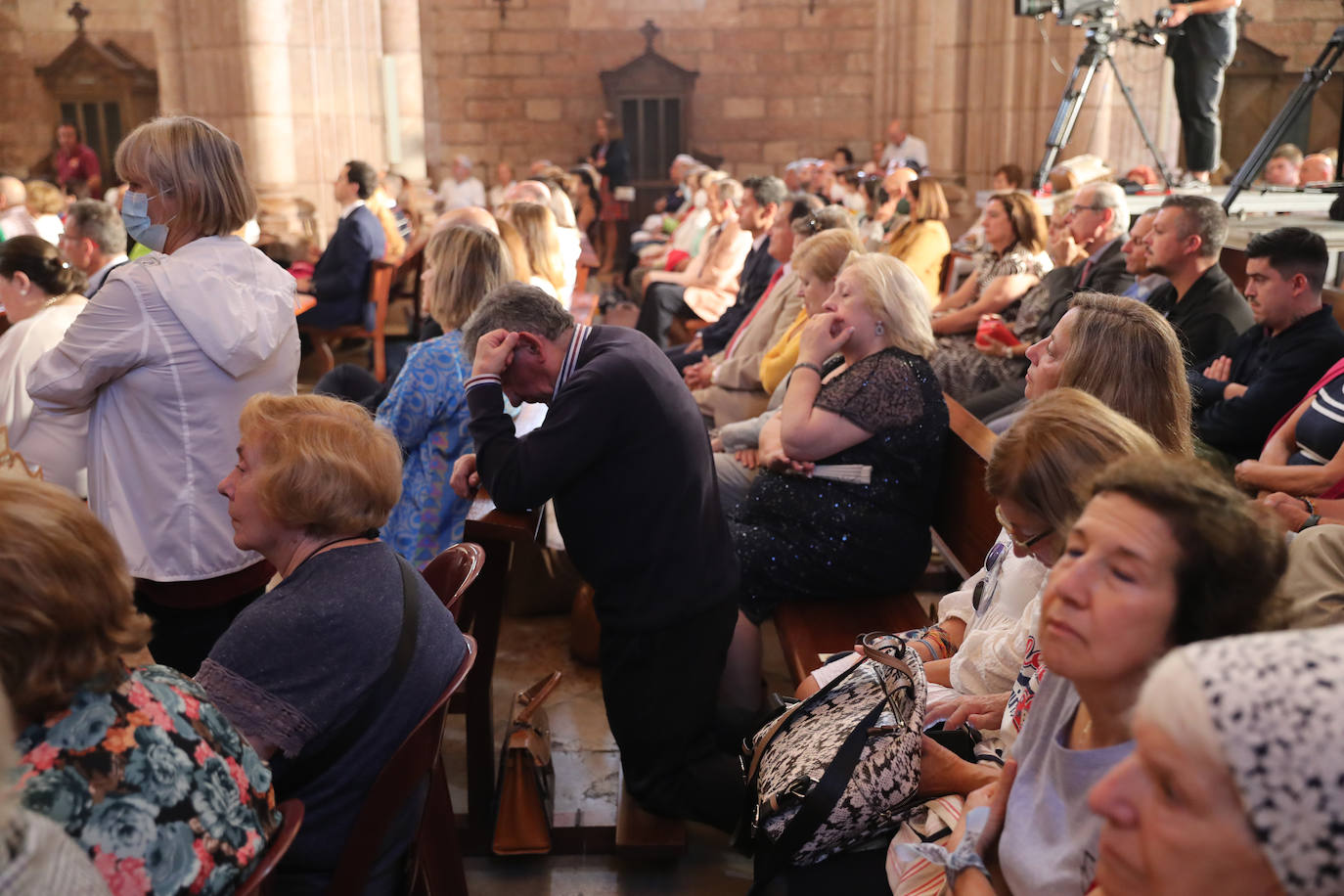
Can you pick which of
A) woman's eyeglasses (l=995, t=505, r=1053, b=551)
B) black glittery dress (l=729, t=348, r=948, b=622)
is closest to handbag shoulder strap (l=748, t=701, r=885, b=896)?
woman's eyeglasses (l=995, t=505, r=1053, b=551)

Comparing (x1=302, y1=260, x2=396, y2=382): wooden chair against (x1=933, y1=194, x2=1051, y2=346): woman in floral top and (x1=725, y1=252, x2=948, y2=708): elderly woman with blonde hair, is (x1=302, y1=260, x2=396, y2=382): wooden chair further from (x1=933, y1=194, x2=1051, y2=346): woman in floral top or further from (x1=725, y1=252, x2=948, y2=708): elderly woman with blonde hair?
(x1=725, y1=252, x2=948, y2=708): elderly woman with blonde hair

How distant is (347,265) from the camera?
269 inches

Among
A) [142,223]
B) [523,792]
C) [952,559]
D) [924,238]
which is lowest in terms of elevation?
[523,792]

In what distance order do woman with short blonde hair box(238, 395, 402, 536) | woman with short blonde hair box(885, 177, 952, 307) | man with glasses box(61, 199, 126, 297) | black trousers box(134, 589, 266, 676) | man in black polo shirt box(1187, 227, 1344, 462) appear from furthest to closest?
woman with short blonde hair box(885, 177, 952, 307), man with glasses box(61, 199, 126, 297), man in black polo shirt box(1187, 227, 1344, 462), black trousers box(134, 589, 266, 676), woman with short blonde hair box(238, 395, 402, 536)

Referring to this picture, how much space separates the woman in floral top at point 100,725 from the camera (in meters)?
1.26

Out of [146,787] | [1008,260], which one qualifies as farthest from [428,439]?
[1008,260]

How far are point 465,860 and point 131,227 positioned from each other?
162 cm

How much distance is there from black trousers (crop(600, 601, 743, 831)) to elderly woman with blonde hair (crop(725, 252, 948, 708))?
41cm

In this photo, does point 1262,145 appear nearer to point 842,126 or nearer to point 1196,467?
point 1196,467

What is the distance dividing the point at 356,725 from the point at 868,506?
158 cm

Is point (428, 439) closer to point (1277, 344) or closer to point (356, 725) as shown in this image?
point (356, 725)

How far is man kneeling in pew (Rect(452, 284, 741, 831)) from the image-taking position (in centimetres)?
239

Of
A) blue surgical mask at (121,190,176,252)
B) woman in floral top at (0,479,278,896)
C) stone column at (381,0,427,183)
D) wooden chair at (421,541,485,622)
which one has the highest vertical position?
stone column at (381,0,427,183)

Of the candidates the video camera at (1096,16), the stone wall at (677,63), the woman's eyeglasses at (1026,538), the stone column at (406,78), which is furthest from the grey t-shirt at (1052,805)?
the stone wall at (677,63)
